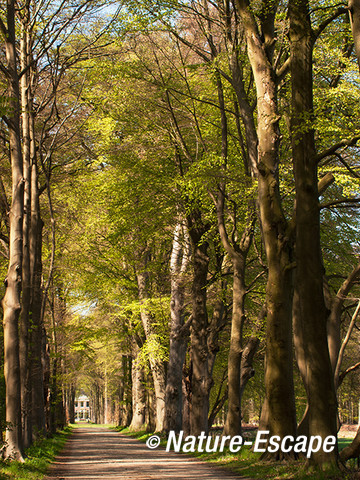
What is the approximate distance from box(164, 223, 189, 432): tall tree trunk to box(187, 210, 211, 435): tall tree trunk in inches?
111

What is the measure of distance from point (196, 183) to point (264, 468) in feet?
25.3

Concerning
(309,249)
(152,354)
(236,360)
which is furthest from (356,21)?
(152,354)

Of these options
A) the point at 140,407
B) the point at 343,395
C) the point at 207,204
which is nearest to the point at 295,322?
the point at 207,204

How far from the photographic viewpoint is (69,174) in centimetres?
2036

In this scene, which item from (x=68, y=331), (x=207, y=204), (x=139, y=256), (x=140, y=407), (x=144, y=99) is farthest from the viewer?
(x=68, y=331)

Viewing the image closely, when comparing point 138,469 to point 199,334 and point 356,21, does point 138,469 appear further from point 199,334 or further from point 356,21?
point 356,21

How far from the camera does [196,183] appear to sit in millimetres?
15484

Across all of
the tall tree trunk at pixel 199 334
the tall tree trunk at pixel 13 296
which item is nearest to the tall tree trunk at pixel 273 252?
the tall tree trunk at pixel 13 296

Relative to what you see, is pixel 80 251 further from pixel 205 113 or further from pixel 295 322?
pixel 295 322

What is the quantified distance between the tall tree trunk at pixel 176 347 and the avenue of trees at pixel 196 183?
3.0 inches

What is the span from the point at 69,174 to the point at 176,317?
6730 mm

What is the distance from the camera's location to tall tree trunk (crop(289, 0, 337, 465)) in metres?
8.82

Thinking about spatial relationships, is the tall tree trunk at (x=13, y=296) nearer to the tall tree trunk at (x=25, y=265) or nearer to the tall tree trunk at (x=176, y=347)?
the tall tree trunk at (x=25, y=265)

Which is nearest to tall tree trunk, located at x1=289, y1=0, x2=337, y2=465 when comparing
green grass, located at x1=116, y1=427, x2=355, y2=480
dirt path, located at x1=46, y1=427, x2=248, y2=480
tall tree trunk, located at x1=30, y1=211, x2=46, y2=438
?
green grass, located at x1=116, y1=427, x2=355, y2=480
